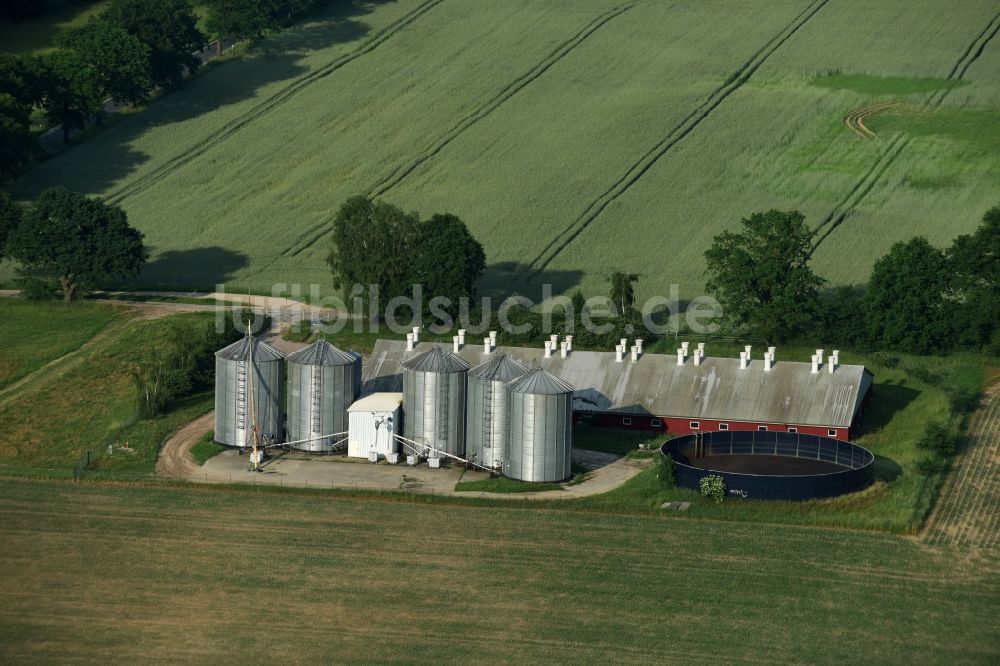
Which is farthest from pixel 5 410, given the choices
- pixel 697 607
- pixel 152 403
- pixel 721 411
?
pixel 697 607

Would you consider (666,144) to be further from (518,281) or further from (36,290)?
(36,290)

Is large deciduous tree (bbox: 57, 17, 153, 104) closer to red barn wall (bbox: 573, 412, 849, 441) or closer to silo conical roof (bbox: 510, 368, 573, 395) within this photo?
red barn wall (bbox: 573, 412, 849, 441)

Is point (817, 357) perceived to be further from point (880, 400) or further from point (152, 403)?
point (152, 403)

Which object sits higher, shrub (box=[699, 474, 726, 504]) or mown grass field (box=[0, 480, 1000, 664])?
shrub (box=[699, 474, 726, 504])

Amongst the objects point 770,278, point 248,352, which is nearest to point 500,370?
point 248,352

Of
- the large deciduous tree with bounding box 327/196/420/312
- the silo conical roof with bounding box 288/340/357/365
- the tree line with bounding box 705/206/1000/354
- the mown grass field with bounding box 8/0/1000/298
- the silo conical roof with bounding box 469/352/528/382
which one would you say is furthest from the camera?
the mown grass field with bounding box 8/0/1000/298

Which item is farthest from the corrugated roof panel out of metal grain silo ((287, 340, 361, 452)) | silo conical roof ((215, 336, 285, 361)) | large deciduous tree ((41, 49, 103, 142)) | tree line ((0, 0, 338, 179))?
large deciduous tree ((41, 49, 103, 142))

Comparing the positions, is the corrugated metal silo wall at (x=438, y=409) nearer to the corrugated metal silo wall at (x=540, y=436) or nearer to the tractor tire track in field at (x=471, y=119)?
the corrugated metal silo wall at (x=540, y=436)
